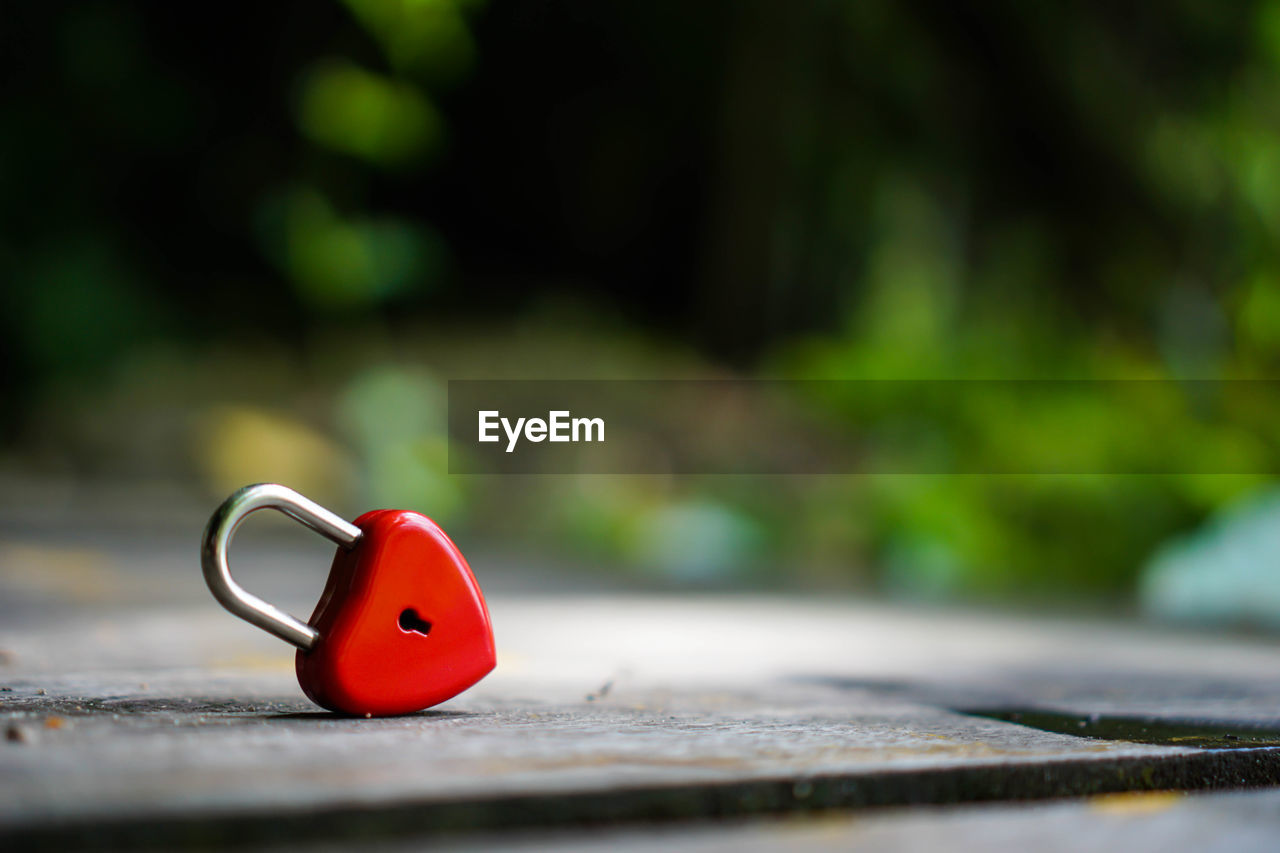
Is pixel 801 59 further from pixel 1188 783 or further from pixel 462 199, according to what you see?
pixel 1188 783

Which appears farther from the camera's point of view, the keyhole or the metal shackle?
the keyhole

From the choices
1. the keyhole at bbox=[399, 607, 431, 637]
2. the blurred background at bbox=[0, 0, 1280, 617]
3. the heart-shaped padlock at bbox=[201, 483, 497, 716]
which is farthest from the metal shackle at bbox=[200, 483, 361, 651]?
the blurred background at bbox=[0, 0, 1280, 617]

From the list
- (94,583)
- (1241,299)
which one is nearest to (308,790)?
(94,583)

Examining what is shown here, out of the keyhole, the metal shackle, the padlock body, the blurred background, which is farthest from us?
the blurred background

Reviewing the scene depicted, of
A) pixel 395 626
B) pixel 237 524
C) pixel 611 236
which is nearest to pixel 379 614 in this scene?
pixel 395 626

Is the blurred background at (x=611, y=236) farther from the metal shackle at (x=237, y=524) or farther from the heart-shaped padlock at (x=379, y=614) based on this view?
the metal shackle at (x=237, y=524)

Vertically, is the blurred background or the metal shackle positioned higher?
the blurred background

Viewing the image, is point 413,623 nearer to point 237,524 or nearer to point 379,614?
point 379,614

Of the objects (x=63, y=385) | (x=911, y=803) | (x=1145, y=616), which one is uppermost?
(x=63, y=385)

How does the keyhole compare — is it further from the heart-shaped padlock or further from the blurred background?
the blurred background
